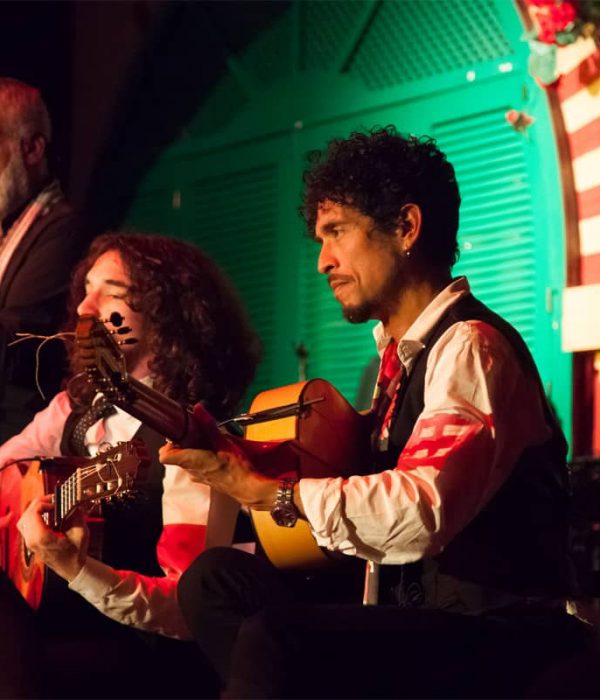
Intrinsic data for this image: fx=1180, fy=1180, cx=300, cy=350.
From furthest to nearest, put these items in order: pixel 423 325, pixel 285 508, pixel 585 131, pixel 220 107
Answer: pixel 220 107 → pixel 585 131 → pixel 423 325 → pixel 285 508

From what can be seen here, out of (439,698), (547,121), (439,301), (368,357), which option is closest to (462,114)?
(547,121)

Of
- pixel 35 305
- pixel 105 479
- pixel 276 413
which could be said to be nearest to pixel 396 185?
pixel 276 413

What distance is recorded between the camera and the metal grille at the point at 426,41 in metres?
3.42

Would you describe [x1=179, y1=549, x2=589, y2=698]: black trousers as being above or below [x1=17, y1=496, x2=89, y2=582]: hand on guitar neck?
below

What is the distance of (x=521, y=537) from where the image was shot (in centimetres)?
190

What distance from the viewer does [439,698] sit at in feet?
5.81

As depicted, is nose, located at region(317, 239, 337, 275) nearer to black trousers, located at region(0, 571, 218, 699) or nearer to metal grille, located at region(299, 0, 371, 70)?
black trousers, located at region(0, 571, 218, 699)

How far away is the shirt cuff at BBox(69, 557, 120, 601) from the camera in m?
2.37

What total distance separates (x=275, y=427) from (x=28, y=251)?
189 cm

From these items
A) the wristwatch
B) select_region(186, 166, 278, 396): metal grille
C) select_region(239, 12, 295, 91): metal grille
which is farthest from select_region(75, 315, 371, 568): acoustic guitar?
select_region(239, 12, 295, 91): metal grille

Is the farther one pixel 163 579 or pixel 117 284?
pixel 117 284

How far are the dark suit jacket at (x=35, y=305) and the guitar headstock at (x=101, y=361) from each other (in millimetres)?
1743

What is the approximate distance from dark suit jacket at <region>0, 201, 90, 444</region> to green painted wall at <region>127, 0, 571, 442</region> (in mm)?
527

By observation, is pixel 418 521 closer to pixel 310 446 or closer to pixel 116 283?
pixel 310 446
